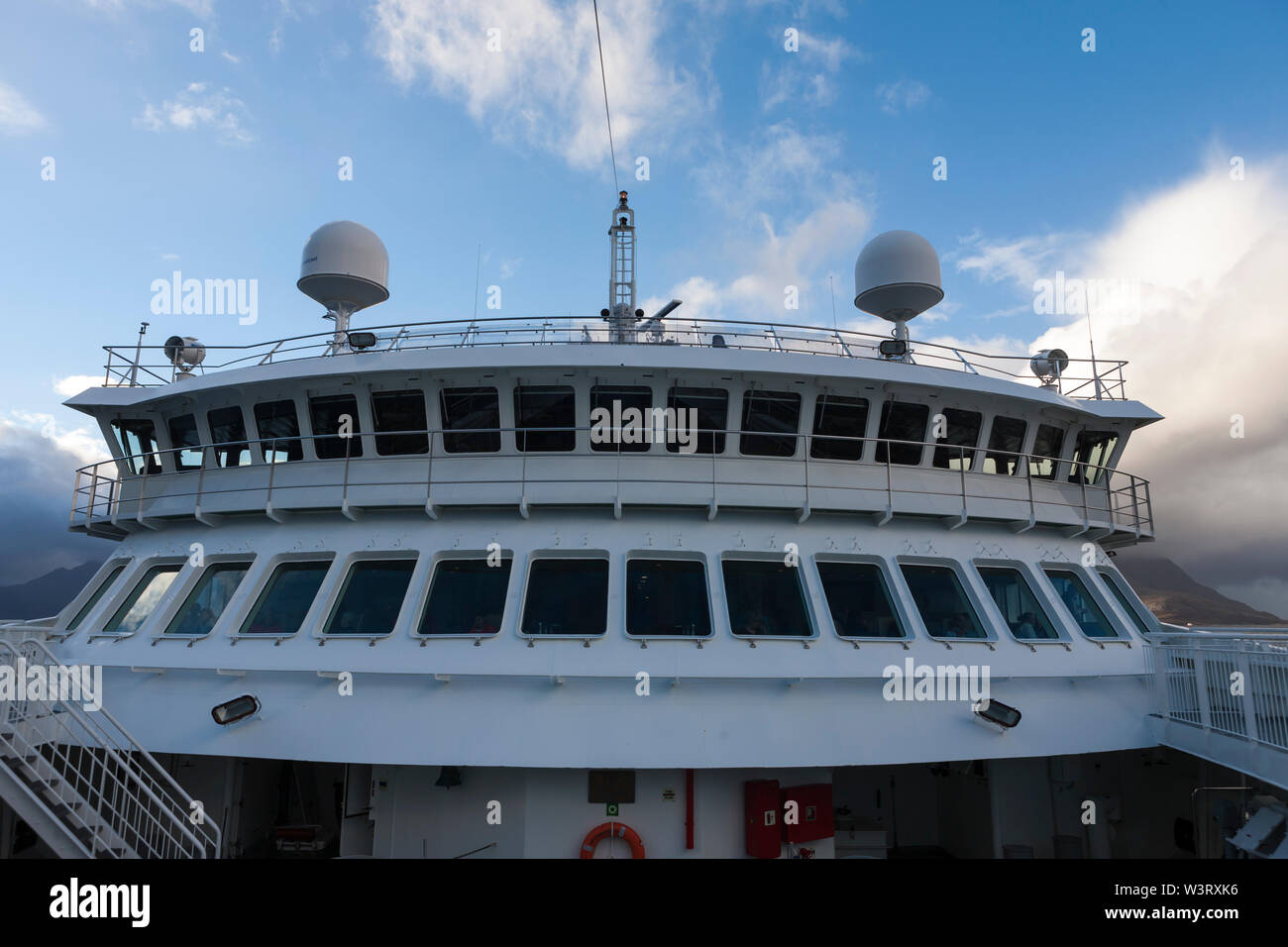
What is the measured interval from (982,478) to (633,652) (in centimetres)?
716

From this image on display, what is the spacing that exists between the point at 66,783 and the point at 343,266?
33.7 feet

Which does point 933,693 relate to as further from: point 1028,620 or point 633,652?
point 633,652

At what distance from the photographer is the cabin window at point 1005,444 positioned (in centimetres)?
1261

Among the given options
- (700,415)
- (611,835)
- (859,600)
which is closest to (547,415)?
(700,415)

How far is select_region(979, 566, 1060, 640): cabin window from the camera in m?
11.2

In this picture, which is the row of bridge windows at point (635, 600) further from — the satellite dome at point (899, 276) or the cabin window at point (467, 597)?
the satellite dome at point (899, 276)

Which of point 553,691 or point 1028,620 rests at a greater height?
point 1028,620

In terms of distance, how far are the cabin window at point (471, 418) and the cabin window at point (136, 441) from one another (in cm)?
647

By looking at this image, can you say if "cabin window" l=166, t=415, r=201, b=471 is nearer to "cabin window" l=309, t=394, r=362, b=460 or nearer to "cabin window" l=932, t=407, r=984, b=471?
"cabin window" l=309, t=394, r=362, b=460

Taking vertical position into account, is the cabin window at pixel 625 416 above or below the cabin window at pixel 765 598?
above

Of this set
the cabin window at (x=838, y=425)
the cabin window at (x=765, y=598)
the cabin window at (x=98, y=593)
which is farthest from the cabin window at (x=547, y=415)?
the cabin window at (x=98, y=593)
